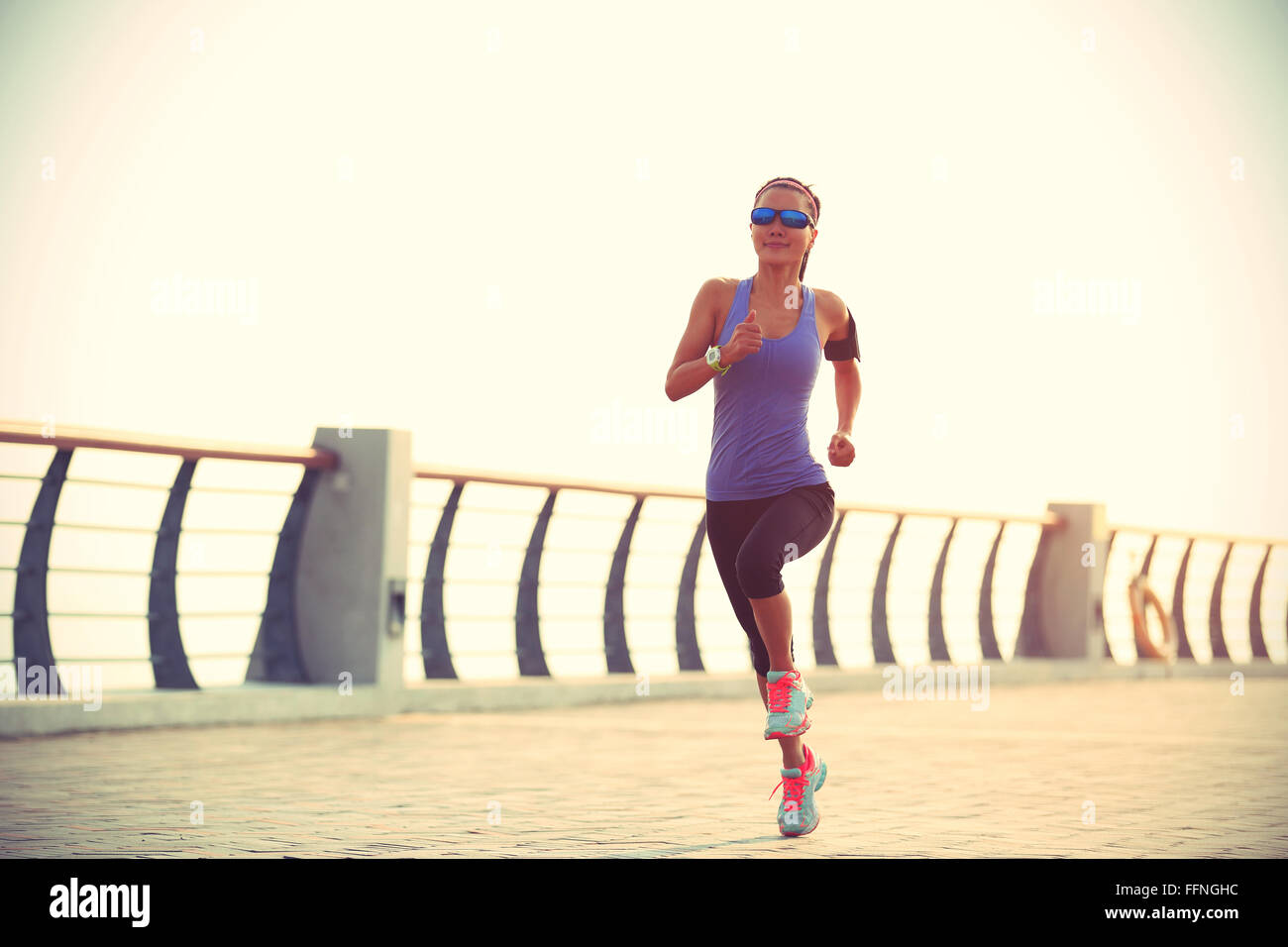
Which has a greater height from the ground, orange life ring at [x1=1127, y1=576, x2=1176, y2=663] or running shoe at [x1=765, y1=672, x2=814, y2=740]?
running shoe at [x1=765, y1=672, x2=814, y2=740]

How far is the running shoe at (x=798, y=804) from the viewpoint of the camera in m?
5.11

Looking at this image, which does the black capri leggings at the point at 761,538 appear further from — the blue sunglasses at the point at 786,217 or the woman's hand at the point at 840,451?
the blue sunglasses at the point at 786,217

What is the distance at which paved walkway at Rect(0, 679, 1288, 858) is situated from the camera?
488 centimetres

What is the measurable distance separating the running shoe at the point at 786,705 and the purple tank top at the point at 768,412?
1.87 ft

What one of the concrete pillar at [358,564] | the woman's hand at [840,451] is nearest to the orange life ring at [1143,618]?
Result: the concrete pillar at [358,564]

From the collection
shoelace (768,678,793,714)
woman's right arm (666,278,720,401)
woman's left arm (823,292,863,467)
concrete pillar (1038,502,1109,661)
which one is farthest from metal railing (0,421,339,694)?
concrete pillar (1038,502,1109,661)

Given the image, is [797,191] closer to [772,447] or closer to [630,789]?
[772,447]

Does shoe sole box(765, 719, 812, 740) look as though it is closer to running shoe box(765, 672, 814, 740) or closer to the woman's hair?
running shoe box(765, 672, 814, 740)

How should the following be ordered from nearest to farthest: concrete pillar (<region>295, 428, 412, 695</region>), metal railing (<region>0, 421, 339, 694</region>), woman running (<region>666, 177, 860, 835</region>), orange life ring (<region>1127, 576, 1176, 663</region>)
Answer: woman running (<region>666, 177, 860, 835</region>)
metal railing (<region>0, 421, 339, 694</region>)
concrete pillar (<region>295, 428, 412, 695</region>)
orange life ring (<region>1127, 576, 1176, 663</region>)

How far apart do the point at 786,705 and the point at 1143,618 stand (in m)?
14.6

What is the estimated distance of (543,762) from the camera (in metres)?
7.40
